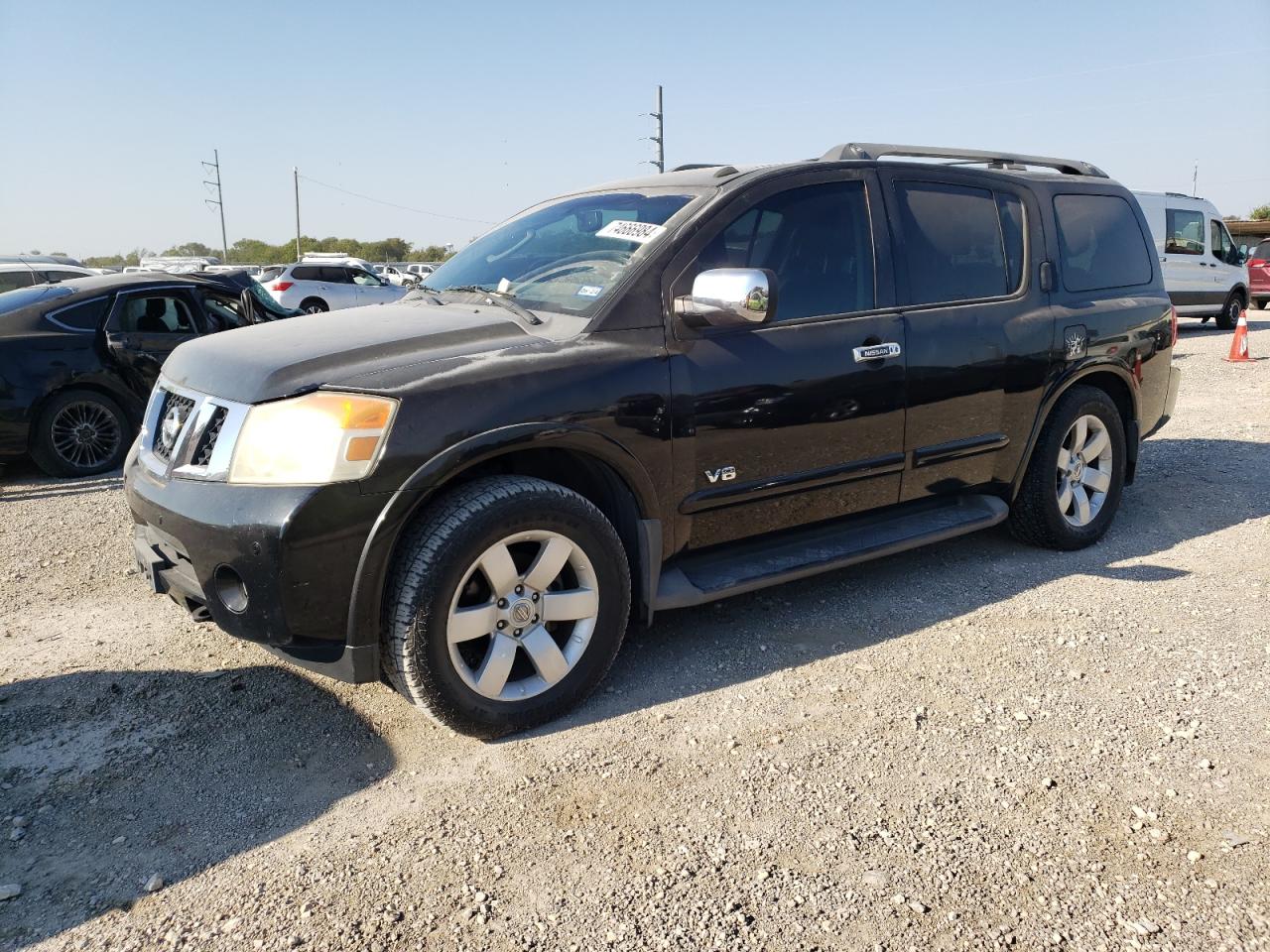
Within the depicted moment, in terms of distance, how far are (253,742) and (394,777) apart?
0.55 m

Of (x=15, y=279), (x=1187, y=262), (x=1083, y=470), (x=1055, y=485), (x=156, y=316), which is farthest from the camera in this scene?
(x=15, y=279)

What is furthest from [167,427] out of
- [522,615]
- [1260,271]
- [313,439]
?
[1260,271]

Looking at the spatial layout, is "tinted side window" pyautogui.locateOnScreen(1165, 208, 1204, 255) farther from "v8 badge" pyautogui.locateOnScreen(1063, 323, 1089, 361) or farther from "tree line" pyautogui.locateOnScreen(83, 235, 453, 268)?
"tree line" pyautogui.locateOnScreen(83, 235, 453, 268)

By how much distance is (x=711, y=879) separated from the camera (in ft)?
8.05

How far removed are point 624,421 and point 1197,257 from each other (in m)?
17.1

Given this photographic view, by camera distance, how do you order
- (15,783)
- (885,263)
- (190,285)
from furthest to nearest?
(190,285) < (885,263) < (15,783)

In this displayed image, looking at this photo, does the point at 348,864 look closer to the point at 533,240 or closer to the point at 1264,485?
the point at 533,240

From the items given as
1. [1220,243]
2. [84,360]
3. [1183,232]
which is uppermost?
[1183,232]

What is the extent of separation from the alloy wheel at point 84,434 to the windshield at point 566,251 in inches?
157

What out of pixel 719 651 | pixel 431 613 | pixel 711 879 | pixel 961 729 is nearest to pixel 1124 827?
pixel 961 729

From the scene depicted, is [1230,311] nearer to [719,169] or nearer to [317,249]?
[719,169]

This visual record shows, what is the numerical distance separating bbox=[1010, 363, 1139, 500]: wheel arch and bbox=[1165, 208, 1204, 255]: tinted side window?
43.4 feet

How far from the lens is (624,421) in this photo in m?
3.32

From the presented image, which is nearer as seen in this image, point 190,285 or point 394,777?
point 394,777
